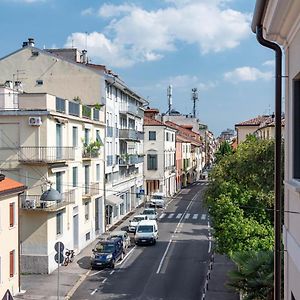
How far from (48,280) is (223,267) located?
32.4ft

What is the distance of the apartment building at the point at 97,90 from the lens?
39188 millimetres

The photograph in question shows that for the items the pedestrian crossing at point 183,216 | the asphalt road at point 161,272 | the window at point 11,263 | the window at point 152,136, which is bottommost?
the asphalt road at point 161,272

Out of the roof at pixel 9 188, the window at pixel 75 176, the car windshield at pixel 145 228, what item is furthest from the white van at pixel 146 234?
the roof at pixel 9 188

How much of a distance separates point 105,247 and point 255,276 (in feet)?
65.2

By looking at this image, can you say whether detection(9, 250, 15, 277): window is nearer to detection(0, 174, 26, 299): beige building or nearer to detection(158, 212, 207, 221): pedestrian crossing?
detection(0, 174, 26, 299): beige building

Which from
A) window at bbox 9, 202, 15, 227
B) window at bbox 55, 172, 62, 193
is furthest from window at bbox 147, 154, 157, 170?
window at bbox 9, 202, 15, 227

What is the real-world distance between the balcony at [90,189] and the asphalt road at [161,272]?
471cm

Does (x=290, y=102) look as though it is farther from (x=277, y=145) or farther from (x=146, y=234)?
(x=146, y=234)

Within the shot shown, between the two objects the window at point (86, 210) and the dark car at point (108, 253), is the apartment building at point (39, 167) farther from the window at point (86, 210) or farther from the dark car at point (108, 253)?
the window at point (86, 210)

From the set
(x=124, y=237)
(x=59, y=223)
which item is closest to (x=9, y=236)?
(x=59, y=223)

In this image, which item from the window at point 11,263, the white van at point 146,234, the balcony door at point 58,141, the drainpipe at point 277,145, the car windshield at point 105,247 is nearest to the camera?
the drainpipe at point 277,145

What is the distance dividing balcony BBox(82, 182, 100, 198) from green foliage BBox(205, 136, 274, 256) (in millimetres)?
11117

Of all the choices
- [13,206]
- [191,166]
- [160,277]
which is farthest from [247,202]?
[191,166]

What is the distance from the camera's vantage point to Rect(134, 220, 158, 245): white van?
1446 inches
